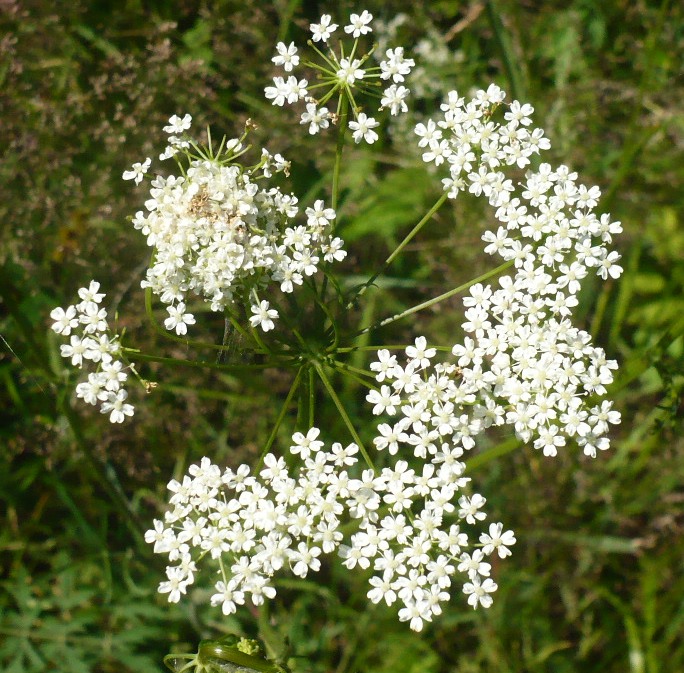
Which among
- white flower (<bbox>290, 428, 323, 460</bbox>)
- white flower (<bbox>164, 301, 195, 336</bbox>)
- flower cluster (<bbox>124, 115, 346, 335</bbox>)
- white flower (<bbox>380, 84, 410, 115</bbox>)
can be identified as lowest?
white flower (<bbox>290, 428, 323, 460</bbox>)

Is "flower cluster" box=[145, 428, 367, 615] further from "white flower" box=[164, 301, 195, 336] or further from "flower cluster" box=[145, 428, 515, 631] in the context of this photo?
"white flower" box=[164, 301, 195, 336]

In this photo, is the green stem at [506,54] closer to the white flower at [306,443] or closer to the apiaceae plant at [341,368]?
the apiaceae plant at [341,368]

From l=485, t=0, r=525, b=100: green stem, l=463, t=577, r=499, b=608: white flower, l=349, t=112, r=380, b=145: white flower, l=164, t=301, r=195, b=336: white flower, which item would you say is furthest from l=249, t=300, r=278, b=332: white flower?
l=485, t=0, r=525, b=100: green stem

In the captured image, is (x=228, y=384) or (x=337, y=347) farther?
(x=228, y=384)

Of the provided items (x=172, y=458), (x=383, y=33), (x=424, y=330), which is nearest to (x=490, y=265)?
(x=424, y=330)

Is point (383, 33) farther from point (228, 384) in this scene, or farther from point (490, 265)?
point (228, 384)

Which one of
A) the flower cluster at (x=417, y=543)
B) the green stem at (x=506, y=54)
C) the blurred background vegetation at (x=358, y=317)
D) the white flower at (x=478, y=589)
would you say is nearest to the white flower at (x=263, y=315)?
the flower cluster at (x=417, y=543)

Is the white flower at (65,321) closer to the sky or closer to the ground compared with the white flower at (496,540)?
closer to the sky
